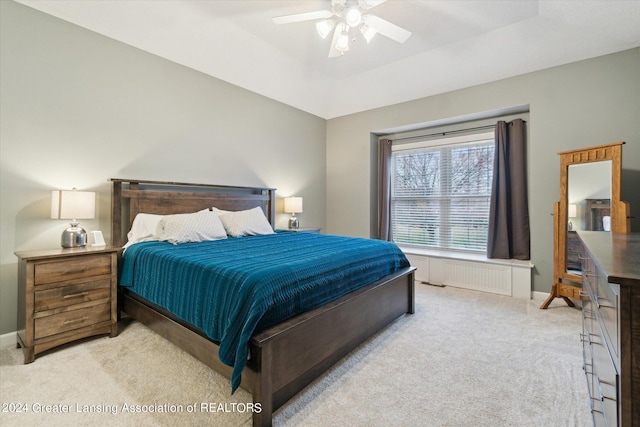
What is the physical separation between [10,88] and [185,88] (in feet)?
5.12

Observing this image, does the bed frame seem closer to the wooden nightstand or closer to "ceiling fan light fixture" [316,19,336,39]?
the wooden nightstand

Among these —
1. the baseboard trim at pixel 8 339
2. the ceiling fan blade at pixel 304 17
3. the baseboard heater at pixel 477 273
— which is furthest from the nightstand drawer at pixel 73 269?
the baseboard heater at pixel 477 273

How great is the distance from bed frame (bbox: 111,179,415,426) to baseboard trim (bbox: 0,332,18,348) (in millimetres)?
755

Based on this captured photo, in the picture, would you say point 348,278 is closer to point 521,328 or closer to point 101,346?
point 521,328

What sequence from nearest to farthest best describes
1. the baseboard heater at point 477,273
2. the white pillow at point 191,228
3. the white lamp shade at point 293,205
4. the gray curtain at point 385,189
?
1. the white pillow at point 191,228
2. the baseboard heater at point 477,273
3. the white lamp shade at point 293,205
4. the gray curtain at point 385,189

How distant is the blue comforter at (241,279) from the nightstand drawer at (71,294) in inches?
7.9

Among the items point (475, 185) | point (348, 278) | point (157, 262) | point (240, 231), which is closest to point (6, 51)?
point (157, 262)

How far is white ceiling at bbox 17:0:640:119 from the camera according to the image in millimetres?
2840

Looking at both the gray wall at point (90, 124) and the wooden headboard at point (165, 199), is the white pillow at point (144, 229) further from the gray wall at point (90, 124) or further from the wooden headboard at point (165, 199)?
the gray wall at point (90, 124)

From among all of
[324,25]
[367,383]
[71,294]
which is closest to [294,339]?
[367,383]

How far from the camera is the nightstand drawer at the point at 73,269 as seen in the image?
220cm

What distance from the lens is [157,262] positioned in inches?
91.7

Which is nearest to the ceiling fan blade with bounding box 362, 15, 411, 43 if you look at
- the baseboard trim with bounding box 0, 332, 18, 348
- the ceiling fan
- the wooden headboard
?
the ceiling fan

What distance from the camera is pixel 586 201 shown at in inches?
120
